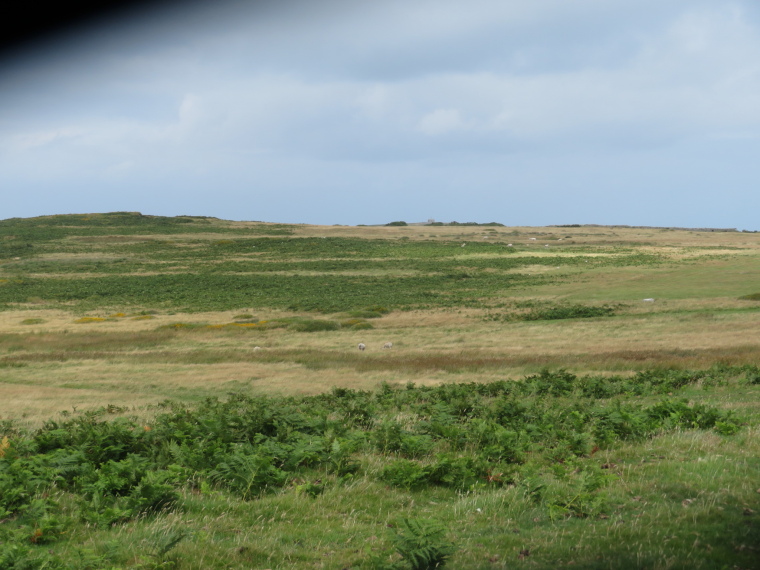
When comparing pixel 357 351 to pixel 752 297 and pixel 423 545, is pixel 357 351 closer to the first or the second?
pixel 752 297

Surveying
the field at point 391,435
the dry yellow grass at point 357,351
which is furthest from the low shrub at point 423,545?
the dry yellow grass at point 357,351

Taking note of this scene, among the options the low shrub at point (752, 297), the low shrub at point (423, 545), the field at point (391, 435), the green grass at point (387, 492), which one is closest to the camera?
the low shrub at point (423, 545)

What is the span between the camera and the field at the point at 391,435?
7.14 m

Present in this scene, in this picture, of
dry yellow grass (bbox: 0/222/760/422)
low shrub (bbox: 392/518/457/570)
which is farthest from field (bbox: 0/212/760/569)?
dry yellow grass (bbox: 0/222/760/422)

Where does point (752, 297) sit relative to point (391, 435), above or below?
below

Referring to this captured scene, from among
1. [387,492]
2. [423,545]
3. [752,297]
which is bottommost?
[752,297]

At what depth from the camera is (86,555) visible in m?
6.43

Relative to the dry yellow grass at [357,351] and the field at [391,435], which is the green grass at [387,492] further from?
the dry yellow grass at [357,351]

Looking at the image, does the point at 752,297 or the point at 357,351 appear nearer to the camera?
the point at 357,351

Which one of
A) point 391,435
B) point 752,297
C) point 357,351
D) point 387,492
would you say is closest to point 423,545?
point 387,492

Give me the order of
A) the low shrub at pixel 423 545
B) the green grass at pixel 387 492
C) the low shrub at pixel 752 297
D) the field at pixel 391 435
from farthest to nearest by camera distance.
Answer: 1. the low shrub at pixel 752 297
2. the field at pixel 391 435
3. the green grass at pixel 387 492
4. the low shrub at pixel 423 545

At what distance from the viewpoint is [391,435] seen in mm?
11758

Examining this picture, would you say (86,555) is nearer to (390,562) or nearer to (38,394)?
(390,562)

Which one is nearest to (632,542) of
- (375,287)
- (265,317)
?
(265,317)
